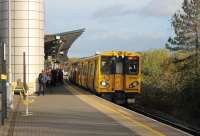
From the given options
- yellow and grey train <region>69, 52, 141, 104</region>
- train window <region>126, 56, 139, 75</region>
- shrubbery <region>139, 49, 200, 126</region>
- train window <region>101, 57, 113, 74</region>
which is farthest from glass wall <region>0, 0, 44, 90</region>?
shrubbery <region>139, 49, 200, 126</region>

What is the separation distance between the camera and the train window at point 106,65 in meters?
35.4

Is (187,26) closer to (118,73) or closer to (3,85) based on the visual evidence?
(118,73)

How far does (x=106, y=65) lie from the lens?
35438mm

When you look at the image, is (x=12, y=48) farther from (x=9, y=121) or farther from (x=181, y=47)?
(x=181, y=47)

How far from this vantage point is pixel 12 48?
123 feet

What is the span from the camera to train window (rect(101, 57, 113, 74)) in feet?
116

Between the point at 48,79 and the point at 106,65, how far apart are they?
5.75 meters

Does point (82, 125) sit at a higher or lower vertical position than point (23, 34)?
lower

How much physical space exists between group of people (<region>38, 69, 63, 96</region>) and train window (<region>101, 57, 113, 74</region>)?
340cm

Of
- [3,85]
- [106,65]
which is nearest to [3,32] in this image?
[106,65]

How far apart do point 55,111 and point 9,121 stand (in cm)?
472

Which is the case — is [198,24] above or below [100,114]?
above

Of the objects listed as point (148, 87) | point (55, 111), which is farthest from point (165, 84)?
point (55, 111)

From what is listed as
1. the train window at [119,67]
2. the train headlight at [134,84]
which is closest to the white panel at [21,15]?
the train window at [119,67]
